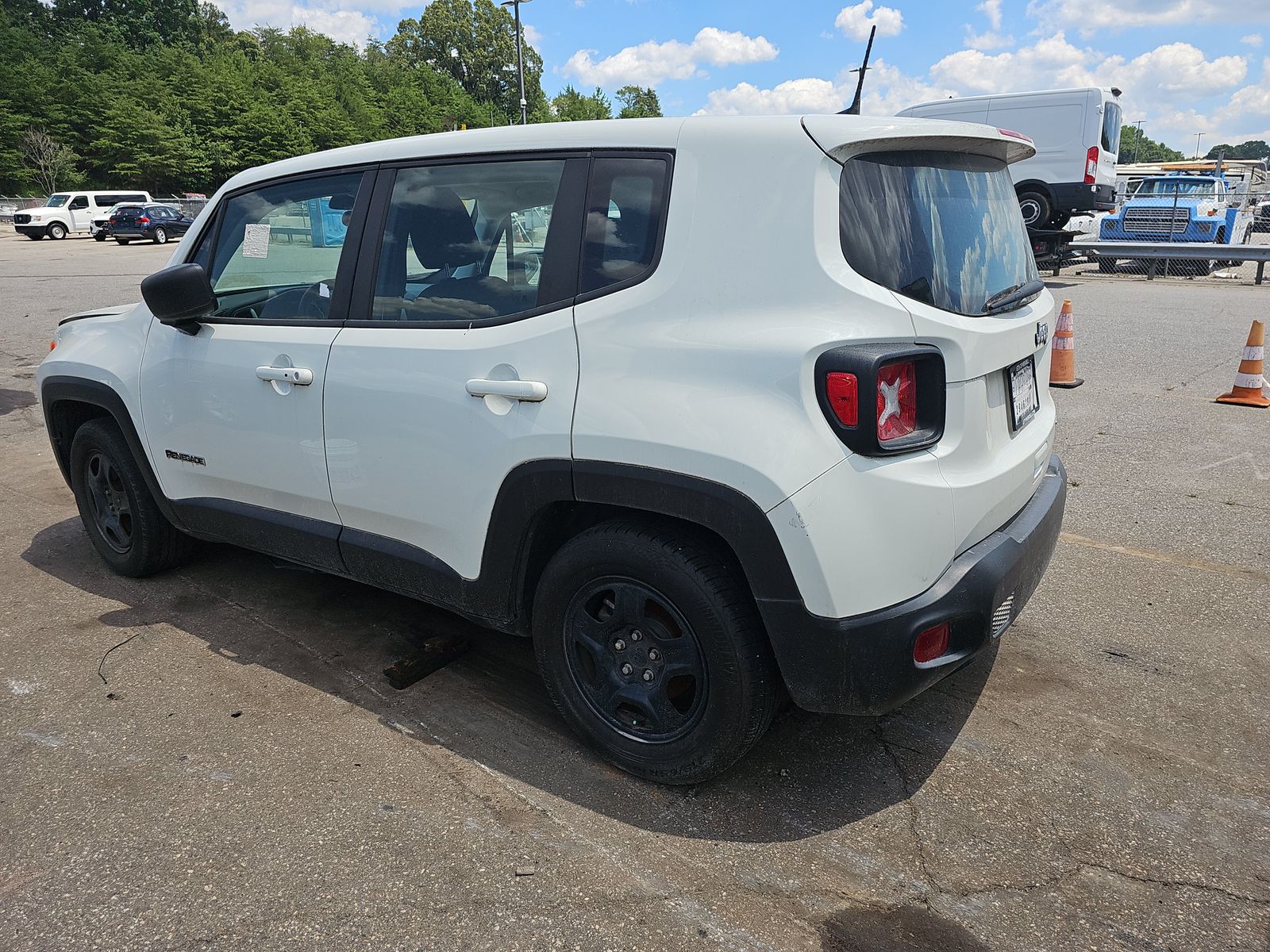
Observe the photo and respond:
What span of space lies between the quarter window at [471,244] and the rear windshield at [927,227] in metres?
0.85

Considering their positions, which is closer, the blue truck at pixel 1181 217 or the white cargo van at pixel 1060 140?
the white cargo van at pixel 1060 140

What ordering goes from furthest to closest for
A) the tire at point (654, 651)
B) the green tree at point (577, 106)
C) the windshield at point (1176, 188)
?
the green tree at point (577, 106) → the windshield at point (1176, 188) → the tire at point (654, 651)

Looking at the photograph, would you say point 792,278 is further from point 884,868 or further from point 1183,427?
point 1183,427

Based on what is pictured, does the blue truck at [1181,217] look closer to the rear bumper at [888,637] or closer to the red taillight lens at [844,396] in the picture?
the rear bumper at [888,637]

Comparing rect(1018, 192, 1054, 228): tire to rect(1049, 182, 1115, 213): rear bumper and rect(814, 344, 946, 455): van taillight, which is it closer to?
rect(1049, 182, 1115, 213): rear bumper

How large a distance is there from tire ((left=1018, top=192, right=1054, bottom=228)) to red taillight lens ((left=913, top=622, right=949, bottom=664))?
1619 cm

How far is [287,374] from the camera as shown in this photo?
3.26m

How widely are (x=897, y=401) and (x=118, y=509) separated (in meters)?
3.71

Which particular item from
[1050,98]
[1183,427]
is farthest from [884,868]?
[1050,98]

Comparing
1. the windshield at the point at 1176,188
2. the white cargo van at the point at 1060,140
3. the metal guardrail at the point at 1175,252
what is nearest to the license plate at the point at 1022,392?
the white cargo van at the point at 1060,140

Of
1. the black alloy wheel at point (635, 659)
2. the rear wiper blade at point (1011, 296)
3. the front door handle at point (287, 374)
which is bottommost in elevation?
the black alloy wheel at point (635, 659)

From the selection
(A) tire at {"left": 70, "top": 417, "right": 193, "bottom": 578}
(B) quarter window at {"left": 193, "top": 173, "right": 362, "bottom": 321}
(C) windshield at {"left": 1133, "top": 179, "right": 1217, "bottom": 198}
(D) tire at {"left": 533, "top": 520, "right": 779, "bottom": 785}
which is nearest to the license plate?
(D) tire at {"left": 533, "top": 520, "right": 779, "bottom": 785}

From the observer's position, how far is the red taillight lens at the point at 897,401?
2.25 metres

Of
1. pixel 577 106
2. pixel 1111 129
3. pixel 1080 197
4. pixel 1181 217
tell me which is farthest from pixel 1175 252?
pixel 577 106
